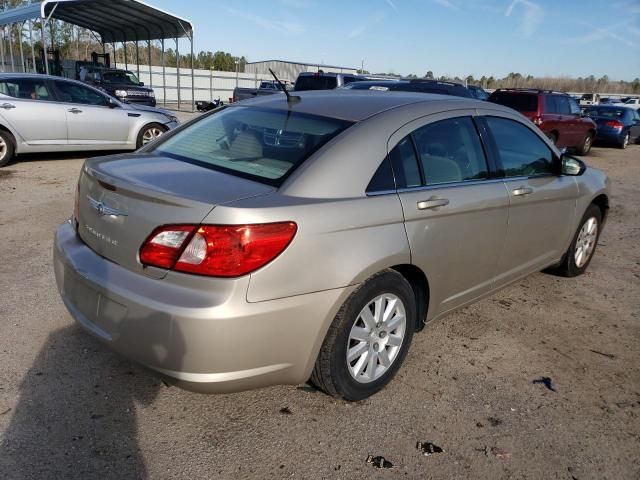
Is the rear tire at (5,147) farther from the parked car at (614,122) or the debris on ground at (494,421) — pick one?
the parked car at (614,122)

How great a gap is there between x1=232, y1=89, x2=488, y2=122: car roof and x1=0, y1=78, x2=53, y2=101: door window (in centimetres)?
702

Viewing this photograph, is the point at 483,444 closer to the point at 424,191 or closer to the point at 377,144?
the point at 424,191

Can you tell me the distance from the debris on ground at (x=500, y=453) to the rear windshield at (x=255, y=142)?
1.67m

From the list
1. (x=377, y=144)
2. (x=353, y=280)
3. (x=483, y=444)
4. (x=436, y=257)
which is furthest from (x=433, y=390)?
(x=377, y=144)

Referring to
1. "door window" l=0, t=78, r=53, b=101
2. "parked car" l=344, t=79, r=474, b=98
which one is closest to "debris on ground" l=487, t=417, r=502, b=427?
"parked car" l=344, t=79, r=474, b=98

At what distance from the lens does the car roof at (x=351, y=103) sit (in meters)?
3.00

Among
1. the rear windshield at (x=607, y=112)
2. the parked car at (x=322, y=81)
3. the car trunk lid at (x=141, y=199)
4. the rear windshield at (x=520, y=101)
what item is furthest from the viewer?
the rear windshield at (x=607, y=112)

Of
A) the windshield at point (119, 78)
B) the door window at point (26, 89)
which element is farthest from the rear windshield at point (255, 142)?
the windshield at point (119, 78)

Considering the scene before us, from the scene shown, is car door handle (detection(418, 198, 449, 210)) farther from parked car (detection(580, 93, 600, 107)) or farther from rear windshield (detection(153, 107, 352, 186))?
parked car (detection(580, 93, 600, 107))

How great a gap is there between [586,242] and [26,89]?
8906 millimetres

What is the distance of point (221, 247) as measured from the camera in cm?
221

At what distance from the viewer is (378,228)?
2.63 metres

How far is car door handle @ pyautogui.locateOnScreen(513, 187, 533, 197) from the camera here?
3594mm

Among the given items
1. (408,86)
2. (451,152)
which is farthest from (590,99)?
(451,152)
